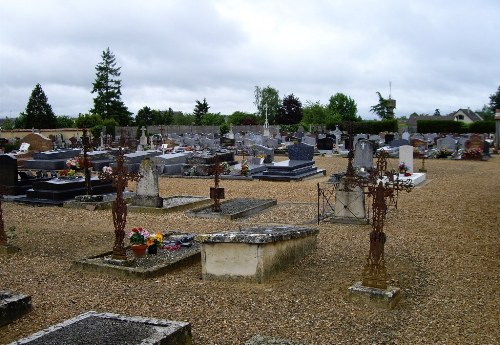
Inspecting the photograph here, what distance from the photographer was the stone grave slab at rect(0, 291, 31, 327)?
587cm

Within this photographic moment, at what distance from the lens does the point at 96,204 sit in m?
13.8

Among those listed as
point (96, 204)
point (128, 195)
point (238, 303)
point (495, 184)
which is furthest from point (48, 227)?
point (495, 184)

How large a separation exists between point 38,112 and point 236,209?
4417 centimetres

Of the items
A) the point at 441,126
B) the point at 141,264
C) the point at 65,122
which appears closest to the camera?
the point at 141,264

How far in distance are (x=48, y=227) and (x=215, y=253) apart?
560cm

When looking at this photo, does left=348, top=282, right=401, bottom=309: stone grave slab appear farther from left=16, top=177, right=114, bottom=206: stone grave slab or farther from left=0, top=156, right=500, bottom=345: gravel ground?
left=16, top=177, right=114, bottom=206: stone grave slab

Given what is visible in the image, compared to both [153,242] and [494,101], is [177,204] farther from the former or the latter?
[494,101]

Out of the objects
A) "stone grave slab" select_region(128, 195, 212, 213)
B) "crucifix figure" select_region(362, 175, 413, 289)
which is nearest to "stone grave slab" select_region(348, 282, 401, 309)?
"crucifix figure" select_region(362, 175, 413, 289)

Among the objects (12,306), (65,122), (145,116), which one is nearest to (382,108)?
(145,116)

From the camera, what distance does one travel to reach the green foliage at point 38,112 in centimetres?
5081

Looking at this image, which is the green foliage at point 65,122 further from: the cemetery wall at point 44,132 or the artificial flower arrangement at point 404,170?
the artificial flower arrangement at point 404,170

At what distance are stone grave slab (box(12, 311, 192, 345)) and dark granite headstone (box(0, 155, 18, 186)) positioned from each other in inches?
487

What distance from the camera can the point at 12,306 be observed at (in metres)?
5.98

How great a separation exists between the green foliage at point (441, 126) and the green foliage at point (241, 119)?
20691mm
